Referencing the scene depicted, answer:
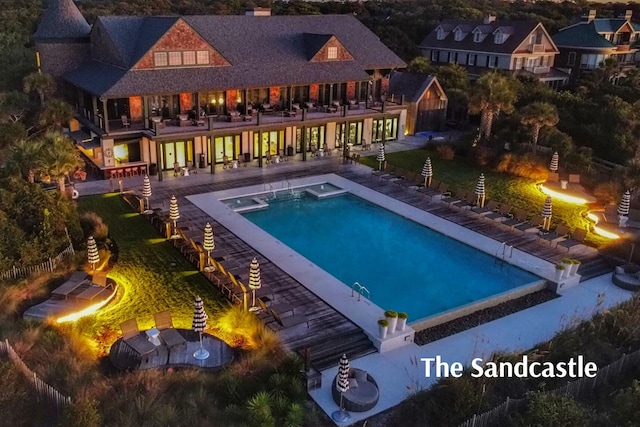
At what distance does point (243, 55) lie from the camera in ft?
109

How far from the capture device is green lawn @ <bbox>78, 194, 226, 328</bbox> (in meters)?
16.4

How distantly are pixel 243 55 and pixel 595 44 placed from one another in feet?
128

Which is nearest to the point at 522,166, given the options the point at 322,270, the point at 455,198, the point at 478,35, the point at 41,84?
the point at 455,198

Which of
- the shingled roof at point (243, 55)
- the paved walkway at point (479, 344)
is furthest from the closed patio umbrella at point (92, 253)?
the shingled roof at point (243, 55)

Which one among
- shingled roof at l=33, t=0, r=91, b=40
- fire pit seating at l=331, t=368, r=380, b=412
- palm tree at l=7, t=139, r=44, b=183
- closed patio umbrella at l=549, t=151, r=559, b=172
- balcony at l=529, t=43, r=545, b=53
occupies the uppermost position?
shingled roof at l=33, t=0, r=91, b=40

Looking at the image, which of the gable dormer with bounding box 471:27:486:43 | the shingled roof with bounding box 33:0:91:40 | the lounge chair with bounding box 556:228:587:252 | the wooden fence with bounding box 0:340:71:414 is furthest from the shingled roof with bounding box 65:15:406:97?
the lounge chair with bounding box 556:228:587:252

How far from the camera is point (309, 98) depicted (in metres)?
35.2

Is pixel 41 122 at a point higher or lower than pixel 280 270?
higher

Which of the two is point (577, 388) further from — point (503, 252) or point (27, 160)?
point (27, 160)

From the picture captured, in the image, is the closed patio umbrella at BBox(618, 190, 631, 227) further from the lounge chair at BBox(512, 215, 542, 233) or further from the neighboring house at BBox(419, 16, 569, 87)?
the neighboring house at BBox(419, 16, 569, 87)

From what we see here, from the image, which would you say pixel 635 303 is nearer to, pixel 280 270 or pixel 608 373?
pixel 608 373

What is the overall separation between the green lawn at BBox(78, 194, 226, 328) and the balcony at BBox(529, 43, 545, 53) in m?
40.8

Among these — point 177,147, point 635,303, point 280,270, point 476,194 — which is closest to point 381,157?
point 476,194

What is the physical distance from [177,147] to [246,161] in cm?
410
